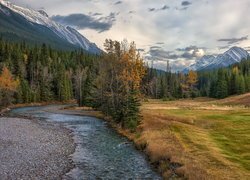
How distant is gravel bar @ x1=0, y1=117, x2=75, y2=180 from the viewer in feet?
101

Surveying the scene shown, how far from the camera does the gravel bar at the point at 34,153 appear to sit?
101 feet

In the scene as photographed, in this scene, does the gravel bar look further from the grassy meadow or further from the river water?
the grassy meadow

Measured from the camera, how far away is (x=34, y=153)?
39.3 meters

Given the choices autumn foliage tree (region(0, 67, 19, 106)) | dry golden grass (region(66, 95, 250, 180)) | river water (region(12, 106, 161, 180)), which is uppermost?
autumn foliage tree (region(0, 67, 19, 106))

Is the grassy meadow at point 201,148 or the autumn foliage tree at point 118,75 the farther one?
the autumn foliage tree at point 118,75

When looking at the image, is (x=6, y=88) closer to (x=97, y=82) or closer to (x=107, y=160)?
(x=97, y=82)

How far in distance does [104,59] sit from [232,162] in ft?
184

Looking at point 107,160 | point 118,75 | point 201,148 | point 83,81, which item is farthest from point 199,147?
point 83,81

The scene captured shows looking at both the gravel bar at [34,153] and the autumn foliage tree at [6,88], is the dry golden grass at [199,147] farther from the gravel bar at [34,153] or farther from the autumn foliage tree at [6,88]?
the autumn foliage tree at [6,88]

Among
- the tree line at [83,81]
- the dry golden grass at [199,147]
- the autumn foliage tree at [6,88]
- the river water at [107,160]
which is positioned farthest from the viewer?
the autumn foliage tree at [6,88]

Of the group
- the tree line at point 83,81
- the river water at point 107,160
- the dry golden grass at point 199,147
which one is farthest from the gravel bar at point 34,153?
the tree line at point 83,81

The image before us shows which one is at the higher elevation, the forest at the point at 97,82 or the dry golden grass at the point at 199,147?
the forest at the point at 97,82

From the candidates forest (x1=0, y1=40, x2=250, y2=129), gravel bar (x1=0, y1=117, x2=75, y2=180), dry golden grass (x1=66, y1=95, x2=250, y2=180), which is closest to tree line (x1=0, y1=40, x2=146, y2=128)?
forest (x1=0, y1=40, x2=250, y2=129)

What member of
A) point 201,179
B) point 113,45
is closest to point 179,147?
point 201,179
